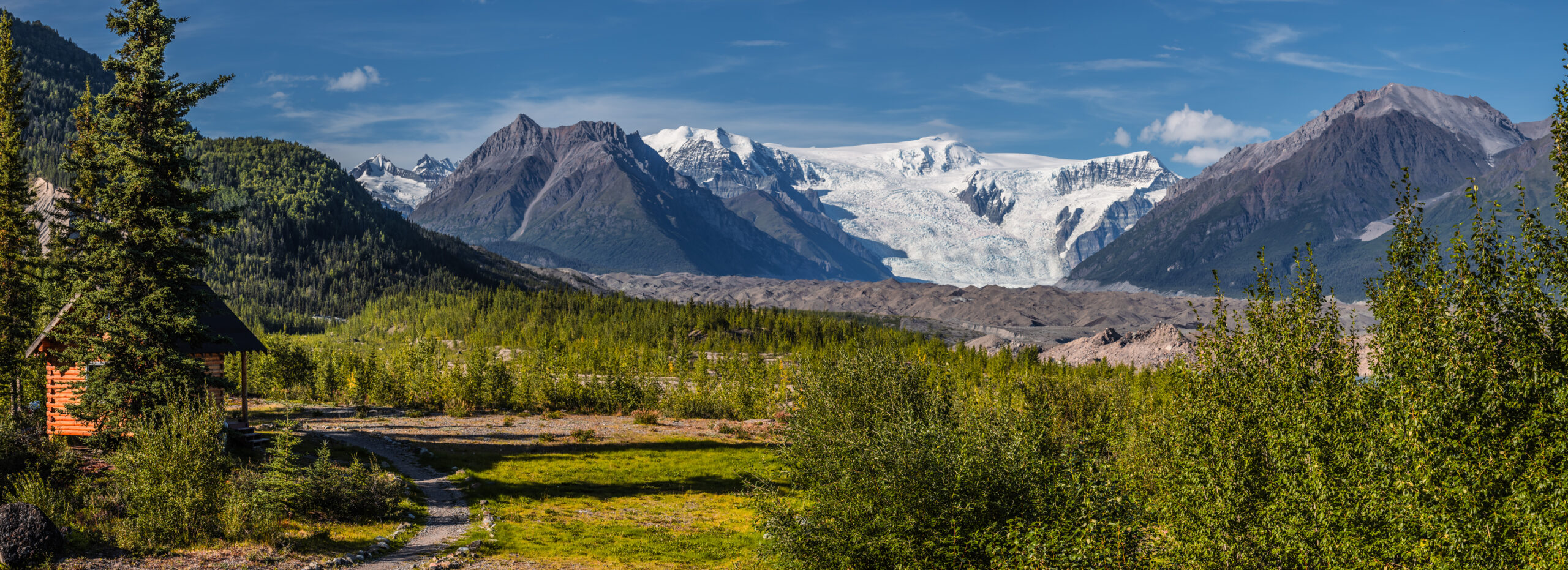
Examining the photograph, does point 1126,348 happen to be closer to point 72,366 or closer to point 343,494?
point 343,494

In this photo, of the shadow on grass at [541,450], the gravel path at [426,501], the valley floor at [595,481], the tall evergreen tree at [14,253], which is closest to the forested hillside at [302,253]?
the valley floor at [595,481]

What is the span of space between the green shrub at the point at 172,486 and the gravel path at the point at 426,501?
490cm

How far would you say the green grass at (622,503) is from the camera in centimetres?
2628

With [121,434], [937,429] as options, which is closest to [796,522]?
[937,429]

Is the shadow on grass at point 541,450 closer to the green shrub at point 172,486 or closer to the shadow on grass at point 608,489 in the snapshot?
the shadow on grass at point 608,489

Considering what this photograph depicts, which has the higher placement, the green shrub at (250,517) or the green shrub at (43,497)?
the green shrub at (43,497)

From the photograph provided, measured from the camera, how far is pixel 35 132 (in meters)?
179

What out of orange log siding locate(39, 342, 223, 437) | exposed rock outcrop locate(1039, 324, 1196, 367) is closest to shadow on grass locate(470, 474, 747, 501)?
orange log siding locate(39, 342, 223, 437)

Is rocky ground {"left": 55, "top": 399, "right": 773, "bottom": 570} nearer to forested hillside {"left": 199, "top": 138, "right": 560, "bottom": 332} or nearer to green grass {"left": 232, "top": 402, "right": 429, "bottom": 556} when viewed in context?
green grass {"left": 232, "top": 402, "right": 429, "bottom": 556}

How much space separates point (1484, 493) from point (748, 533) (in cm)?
2054

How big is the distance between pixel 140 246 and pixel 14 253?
39.1 feet

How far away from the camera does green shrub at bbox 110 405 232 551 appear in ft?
74.0

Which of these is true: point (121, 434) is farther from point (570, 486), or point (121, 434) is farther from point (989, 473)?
point (989, 473)

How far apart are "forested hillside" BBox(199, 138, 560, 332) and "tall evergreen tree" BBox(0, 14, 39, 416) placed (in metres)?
108
